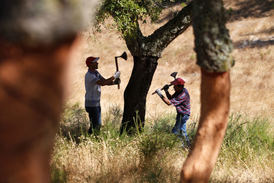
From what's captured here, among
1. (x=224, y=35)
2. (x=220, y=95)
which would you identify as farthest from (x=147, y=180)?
(x=224, y=35)

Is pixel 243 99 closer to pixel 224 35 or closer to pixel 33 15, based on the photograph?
pixel 224 35

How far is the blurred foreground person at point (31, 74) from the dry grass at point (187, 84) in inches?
4.3

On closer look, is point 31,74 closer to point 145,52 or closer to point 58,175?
point 58,175

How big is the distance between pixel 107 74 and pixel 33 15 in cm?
1356

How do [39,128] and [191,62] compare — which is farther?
[191,62]

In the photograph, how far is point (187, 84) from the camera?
41.5 ft

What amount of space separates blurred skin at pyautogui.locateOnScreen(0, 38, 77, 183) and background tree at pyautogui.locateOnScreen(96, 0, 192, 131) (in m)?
3.70

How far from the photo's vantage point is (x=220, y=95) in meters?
1.62

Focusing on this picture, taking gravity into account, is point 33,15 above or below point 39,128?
above

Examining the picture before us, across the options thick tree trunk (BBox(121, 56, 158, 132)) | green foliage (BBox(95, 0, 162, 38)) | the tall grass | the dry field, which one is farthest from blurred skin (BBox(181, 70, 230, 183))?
the dry field

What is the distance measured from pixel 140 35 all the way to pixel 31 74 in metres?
4.62

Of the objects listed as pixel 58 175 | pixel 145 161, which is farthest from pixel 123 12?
pixel 58 175

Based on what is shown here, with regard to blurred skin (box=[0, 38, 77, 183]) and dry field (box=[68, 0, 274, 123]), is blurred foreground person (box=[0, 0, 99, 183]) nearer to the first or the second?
blurred skin (box=[0, 38, 77, 183])

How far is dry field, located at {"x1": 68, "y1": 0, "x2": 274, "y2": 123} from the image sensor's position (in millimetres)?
9414
